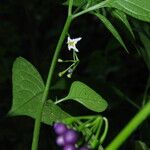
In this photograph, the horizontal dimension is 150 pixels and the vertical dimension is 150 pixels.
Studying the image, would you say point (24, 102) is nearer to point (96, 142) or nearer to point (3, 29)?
point (96, 142)

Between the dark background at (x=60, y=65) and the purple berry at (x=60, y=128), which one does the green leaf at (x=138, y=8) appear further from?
the purple berry at (x=60, y=128)

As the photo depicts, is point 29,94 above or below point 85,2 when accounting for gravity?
below

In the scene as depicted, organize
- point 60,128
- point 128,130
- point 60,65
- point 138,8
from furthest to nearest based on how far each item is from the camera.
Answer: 1. point 60,65
2. point 138,8
3. point 60,128
4. point 128,130

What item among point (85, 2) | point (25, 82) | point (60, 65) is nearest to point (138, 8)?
point (85, 2)

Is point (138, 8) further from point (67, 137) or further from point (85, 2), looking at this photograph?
point (67, 137)

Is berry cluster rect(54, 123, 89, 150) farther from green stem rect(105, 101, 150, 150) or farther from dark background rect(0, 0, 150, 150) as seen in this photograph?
dark background rect(0, 0, 150, 150)

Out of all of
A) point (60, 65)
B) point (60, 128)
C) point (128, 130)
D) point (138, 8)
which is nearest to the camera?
point (128, 130)


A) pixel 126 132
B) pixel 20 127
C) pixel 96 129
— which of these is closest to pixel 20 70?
pixel 96 129
